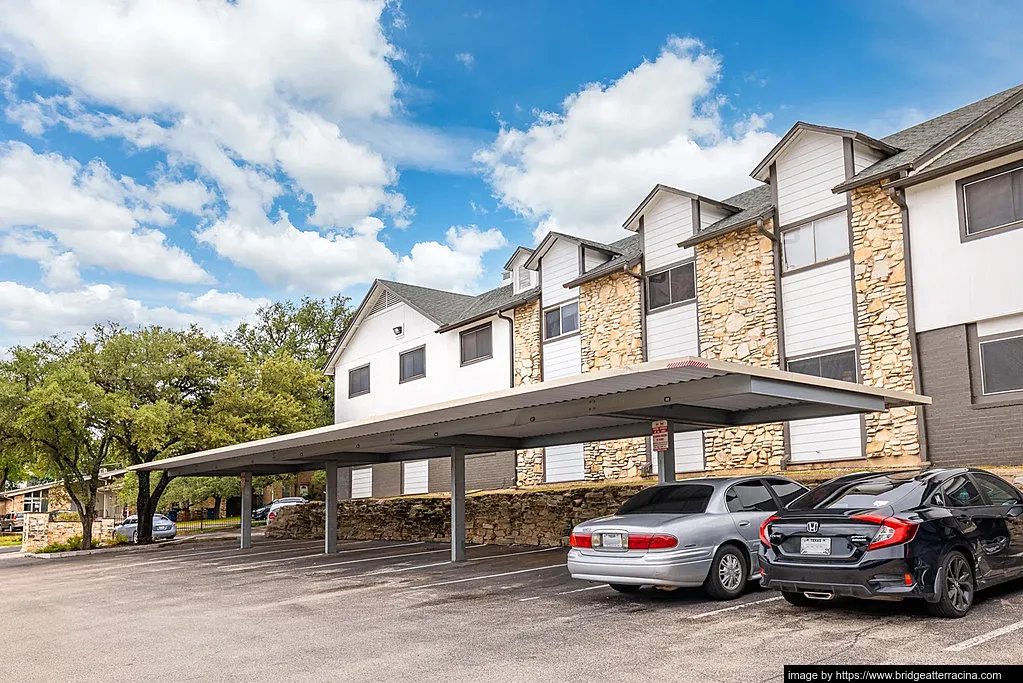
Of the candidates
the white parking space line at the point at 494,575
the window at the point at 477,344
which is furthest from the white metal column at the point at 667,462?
the window at the point at 477,344

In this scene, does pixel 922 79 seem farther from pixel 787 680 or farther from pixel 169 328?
pixel 169 328

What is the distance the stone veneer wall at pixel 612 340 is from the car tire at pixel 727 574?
35.6 ft

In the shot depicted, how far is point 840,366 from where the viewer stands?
57.2ft

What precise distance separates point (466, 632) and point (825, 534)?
385 cm

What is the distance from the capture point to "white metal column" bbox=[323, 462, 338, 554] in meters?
22.2

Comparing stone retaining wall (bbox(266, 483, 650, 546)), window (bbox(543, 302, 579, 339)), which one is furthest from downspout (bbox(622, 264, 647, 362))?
stone retaining wall (bbox(266, 483, 650, 546))

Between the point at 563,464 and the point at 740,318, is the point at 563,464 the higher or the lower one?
the lower one

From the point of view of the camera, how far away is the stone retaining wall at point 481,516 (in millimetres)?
19969

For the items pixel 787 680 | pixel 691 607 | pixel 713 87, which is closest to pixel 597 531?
pixel 691 607

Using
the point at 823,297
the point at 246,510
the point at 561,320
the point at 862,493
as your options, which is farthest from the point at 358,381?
the point at 862,493

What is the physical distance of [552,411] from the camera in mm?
12781

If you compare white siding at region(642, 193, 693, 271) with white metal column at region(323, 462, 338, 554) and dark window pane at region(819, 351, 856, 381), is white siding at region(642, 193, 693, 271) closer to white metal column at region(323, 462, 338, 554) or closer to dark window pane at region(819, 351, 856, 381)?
dark window pane at region(819, 351, 856, 381)

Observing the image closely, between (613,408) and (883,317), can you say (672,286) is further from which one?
(613,408)

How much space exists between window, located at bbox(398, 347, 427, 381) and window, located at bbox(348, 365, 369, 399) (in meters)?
→ 2.48
